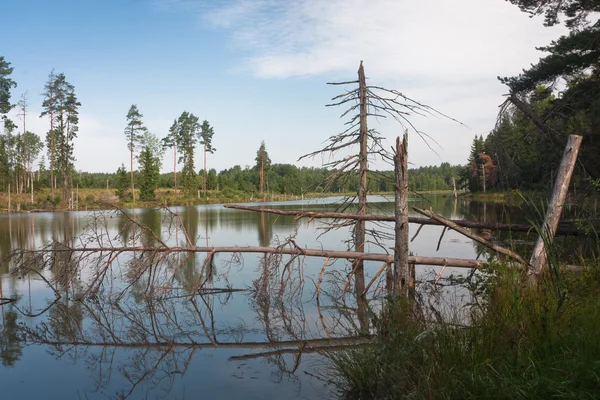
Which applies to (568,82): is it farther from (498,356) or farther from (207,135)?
(207,135)

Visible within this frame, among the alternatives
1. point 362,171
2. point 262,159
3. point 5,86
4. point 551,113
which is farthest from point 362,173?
point 262,159

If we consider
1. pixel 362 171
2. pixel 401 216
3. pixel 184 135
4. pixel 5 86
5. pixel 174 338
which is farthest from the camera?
pixel 184 135

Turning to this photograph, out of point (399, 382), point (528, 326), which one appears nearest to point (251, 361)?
point (399, 382)

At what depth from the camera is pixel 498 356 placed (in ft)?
11.9

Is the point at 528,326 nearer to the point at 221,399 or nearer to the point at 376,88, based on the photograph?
the point at 221,399

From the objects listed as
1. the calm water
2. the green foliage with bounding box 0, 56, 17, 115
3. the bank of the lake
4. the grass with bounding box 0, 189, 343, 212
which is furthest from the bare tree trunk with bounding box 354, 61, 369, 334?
the green foliage with bounding box 0, 56, 17, 115

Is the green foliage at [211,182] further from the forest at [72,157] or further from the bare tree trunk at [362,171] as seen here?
the bare tree trunk at [362,171]

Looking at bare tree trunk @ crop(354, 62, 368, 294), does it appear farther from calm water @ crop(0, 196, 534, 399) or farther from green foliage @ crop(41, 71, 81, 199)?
green foliage @ crop(41, 71, 81, 199)

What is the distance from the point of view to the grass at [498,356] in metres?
3.12

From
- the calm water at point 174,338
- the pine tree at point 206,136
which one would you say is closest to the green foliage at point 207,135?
the pine tree at point 206,136

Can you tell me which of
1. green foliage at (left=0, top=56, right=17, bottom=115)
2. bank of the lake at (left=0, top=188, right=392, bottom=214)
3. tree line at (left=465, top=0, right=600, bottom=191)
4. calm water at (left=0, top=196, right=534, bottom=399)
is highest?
green foliage at (left=0, top=56, right=17, bottom=115)

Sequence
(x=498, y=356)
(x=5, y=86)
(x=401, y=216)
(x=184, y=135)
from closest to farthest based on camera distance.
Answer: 1. (x=498, y=356)
2. (x=401, y=216)
3. (x=5, y=86)
4. (x=184, y=135)

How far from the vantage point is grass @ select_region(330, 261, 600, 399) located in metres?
3.12

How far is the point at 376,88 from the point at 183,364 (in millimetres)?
7440
